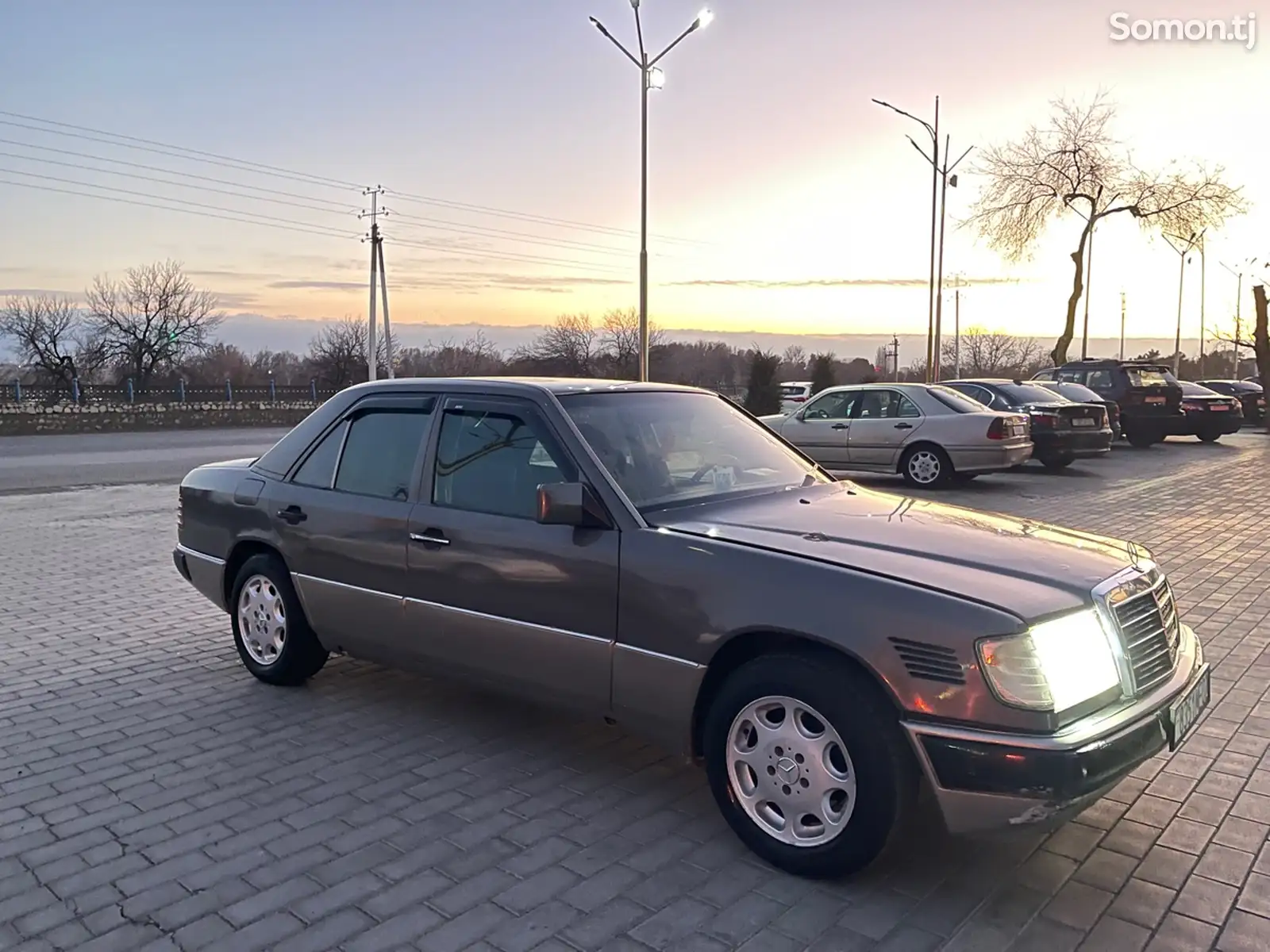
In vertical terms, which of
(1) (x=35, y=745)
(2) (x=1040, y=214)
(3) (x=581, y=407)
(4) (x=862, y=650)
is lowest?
(1) (x=35, y=745)

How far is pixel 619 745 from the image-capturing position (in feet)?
14.8

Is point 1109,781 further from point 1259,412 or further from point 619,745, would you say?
point 1259,412

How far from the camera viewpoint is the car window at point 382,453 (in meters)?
4.77

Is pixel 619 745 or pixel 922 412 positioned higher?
pixel 922 412

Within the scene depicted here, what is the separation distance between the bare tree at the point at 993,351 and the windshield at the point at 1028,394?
202ft

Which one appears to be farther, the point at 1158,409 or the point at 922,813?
the point at 1158,409

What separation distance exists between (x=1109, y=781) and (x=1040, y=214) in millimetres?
38807

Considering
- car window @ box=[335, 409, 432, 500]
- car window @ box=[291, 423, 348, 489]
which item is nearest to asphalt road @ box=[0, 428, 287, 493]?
car window @ box=[291, 423, 348, 489]

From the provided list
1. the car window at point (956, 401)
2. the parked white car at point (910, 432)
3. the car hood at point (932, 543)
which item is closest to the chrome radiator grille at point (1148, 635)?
Result: the car hood at point (932, 543)

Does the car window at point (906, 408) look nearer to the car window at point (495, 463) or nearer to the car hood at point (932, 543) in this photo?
the car hood at point (932, 543)

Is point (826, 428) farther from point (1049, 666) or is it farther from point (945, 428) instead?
point (1049, 666)

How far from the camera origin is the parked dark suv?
2150 cm

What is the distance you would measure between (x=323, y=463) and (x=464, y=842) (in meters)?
2.37

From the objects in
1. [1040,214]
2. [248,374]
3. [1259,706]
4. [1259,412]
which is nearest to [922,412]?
[1259,706]
